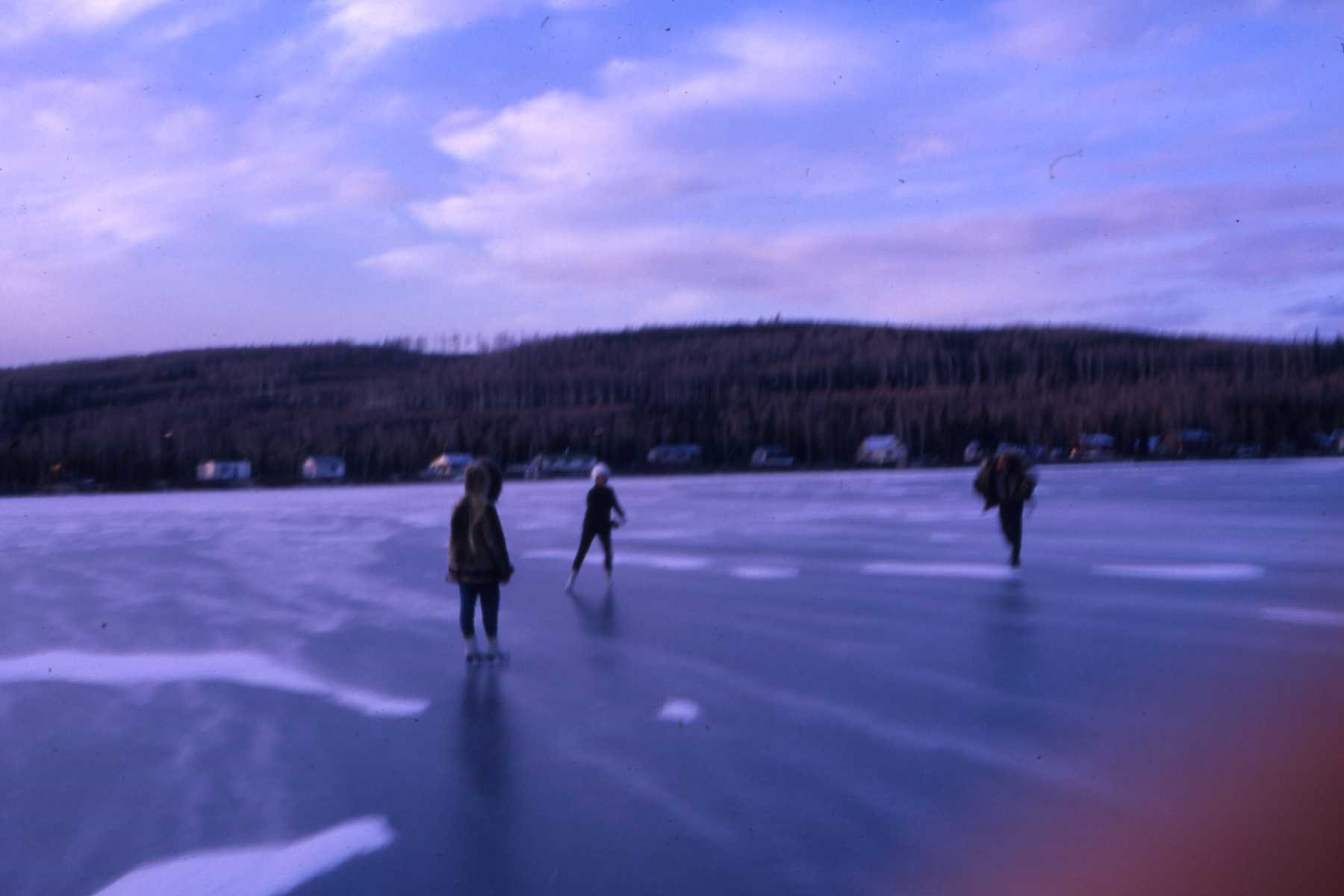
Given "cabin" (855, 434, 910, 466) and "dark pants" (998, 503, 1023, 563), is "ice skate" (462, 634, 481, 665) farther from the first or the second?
"cabin" (855, 434, 910, 466)

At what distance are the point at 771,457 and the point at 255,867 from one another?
278ft

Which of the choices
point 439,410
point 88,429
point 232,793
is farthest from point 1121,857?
point 439,410

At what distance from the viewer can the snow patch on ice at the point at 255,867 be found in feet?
14.3

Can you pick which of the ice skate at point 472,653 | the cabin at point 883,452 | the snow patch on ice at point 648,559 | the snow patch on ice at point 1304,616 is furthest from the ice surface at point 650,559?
the cabin at point 883,452

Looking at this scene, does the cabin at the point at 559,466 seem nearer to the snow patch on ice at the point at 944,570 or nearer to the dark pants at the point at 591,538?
the snow patch on ice at the point at 944,570

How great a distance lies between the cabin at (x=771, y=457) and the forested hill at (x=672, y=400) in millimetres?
1427

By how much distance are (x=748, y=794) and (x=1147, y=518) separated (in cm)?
1877

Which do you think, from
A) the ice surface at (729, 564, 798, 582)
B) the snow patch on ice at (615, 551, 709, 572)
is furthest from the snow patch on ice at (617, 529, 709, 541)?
the ice surface at (729, 564, 798, 582)

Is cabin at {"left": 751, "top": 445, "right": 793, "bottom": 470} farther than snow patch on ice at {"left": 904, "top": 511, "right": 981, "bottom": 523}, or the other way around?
cabin at {"left": 751, "top": 445, "right": 793, "bottom": 470}

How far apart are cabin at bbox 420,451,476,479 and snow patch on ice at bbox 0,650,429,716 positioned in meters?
61.0

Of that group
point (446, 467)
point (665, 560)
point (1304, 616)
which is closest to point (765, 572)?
point (665, 560)

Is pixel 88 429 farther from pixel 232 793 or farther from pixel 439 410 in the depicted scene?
pixel 232 793

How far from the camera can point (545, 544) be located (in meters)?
20.0

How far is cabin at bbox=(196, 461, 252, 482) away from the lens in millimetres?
71938
